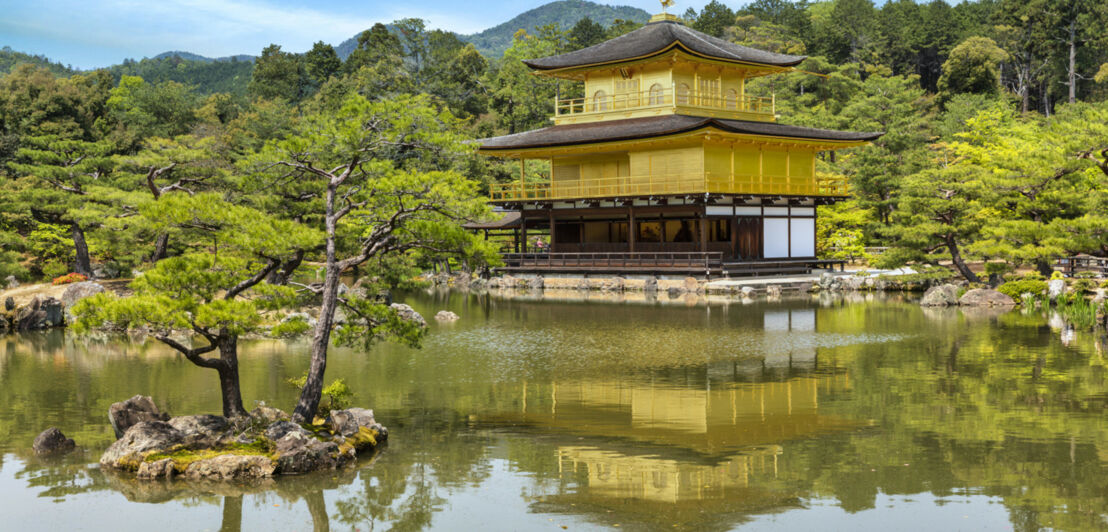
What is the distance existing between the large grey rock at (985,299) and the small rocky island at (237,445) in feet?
72.5

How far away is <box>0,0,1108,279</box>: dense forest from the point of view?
88.5ft

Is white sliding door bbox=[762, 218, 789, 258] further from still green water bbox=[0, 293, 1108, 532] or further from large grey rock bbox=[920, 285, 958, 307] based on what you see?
still green water bbox=[0, 293, 1108, 532]

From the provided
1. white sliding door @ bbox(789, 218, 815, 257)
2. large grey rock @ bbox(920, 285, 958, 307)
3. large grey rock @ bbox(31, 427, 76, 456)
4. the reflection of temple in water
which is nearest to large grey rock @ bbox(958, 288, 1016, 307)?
large grey rock @ bbox(920, 285, 958, 307)

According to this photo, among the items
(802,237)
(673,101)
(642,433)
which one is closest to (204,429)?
(642,433)

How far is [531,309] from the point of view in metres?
30.4

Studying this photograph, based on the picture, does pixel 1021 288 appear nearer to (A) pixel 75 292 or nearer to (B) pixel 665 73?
(B) pixel 665 73

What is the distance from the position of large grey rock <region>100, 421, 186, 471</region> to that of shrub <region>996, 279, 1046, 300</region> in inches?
984

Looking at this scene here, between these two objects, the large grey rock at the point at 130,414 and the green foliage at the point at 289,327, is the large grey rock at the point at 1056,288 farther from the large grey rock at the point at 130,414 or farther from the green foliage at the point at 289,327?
the large grey rock at the point at 130,414

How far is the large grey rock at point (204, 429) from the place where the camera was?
36.6 ft

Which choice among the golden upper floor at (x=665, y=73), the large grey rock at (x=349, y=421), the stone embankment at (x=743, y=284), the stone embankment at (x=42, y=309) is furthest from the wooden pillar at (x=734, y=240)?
the large grey rock at (x=349, y=421)

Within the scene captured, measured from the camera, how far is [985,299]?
2852cm

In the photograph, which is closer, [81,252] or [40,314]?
[40,314]

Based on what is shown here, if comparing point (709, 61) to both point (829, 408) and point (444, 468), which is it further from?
point (444, 468)

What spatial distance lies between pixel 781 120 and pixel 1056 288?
27.2m
